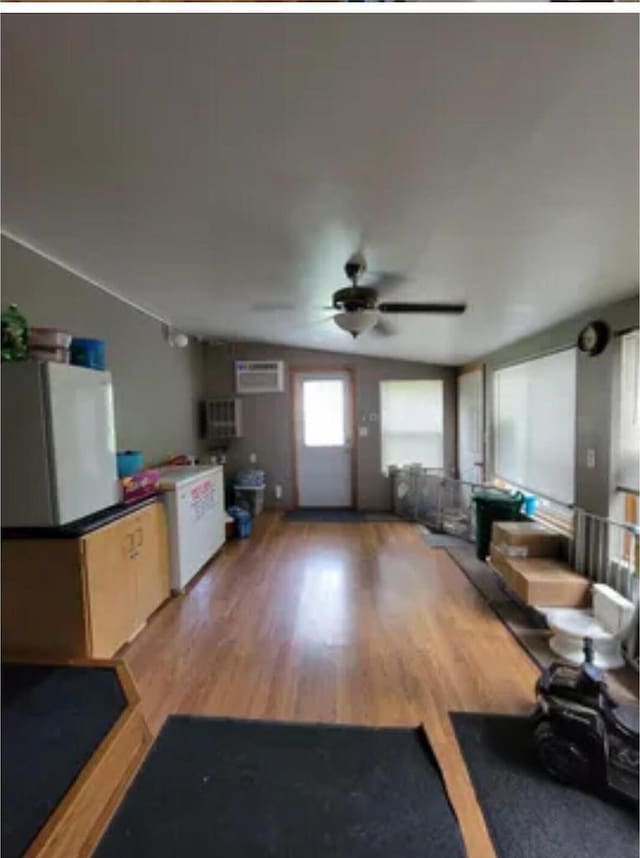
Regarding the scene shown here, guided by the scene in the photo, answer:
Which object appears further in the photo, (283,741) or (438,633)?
(438,633)

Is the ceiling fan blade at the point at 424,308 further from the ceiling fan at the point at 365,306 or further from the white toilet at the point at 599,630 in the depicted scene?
the white toilet at the point at 599,630

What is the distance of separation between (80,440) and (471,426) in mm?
4483

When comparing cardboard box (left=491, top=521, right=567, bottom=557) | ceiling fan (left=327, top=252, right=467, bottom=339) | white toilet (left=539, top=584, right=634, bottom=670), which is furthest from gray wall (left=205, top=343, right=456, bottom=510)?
white toilet (left=539, top=584, right=634, bottom=670)

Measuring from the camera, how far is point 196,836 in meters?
1.41

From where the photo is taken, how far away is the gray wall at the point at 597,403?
2695mm

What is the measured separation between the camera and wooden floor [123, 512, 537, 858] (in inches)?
78.7

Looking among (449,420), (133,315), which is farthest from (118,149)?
(449,420)

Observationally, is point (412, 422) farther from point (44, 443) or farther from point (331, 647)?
point (44, 443)

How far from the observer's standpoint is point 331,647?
2523 millimetres

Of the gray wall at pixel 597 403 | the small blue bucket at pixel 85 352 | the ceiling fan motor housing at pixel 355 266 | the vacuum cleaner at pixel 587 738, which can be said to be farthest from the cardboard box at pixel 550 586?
the small blue bucket at pixel 85 352

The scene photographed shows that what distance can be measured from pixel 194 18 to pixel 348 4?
1.10 ft

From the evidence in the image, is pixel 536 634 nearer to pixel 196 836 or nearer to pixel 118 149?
pixel 196 836

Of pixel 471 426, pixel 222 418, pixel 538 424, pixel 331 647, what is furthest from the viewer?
pixel 222 418

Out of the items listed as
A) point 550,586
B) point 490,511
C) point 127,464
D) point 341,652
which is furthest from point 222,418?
point 550,586
